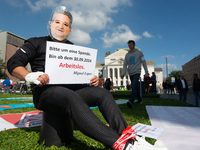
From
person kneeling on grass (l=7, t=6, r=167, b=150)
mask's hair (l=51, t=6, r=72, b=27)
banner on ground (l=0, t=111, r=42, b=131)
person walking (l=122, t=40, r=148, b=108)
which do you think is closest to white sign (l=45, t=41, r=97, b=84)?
person kneeling on grass (l=7, t=6, r=167, b=150)

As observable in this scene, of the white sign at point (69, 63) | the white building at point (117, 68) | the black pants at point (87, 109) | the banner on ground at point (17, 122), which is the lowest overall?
the banner on ground at point (17, 122)

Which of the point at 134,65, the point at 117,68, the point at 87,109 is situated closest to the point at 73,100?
the point at 87,109

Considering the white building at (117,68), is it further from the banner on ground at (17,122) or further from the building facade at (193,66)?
the banner on ground at (17,122)

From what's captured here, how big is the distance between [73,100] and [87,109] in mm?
133

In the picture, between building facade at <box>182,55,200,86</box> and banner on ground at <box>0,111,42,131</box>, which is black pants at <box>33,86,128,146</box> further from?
building facade at <box>182,55,200,86</box>

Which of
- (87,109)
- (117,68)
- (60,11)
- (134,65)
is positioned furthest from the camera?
(117,68)

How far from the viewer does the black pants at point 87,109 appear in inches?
41.9

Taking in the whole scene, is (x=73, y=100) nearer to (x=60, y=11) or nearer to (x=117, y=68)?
(x=60, y=11)

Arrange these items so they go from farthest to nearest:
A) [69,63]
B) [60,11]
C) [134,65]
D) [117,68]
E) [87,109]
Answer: [117,68] → [134,65] → [60,11] → [69,63] → [87,109]

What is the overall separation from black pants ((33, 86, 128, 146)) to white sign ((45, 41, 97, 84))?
0.16 metres

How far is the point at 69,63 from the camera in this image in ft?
4.66

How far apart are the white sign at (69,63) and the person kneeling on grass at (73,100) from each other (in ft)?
0.26

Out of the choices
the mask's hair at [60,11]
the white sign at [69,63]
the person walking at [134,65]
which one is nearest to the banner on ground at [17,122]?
the white sign at [69,63]

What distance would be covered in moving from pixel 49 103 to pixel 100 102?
0.45 metres
